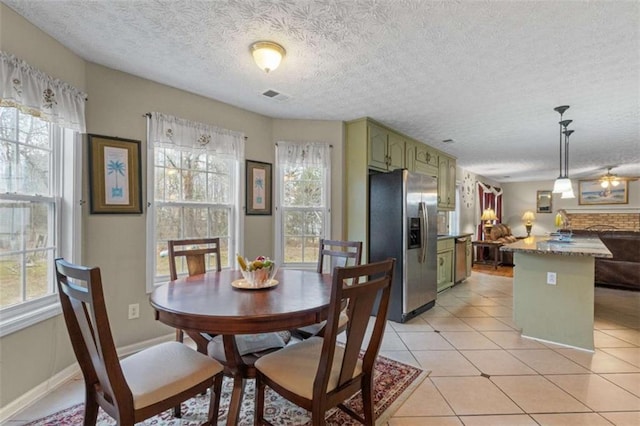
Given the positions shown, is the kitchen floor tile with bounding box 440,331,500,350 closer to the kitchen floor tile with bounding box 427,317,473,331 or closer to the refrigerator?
the kitchen floor tile with bounding box 427,317,473,331

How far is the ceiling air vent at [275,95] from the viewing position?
285 centimetres

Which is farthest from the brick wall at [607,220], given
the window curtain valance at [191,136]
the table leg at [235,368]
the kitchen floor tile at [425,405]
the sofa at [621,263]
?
the table leg at [235,368]

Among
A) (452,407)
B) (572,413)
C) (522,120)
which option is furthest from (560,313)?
(522,120)

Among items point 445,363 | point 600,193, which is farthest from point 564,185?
point 600,193

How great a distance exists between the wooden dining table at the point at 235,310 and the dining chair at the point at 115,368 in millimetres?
119

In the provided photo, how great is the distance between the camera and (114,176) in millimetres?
2451

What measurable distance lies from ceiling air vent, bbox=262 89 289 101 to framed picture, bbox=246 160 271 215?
758mm

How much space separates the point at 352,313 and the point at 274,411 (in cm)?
104

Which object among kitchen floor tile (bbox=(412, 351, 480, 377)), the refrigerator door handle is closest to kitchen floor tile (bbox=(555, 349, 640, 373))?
kitchen floor tile (bbox=(412, 351, 480, 377))

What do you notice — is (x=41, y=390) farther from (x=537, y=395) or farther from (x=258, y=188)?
(x=537, y=395)

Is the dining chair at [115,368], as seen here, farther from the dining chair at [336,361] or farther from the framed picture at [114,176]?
the framed picture at [114,176]

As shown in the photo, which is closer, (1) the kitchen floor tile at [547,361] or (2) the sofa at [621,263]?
(1) the kitchen floor tile at [547,361]

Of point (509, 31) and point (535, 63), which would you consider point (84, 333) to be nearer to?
point (509, 31)

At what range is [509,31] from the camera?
187cm
